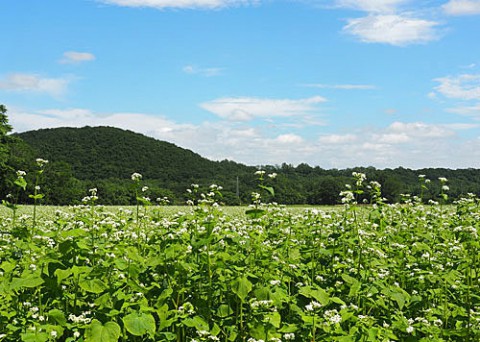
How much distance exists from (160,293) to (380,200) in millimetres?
5023

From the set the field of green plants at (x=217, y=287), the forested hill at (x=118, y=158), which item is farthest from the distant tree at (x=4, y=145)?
the field of green plants at (x=217, y=287)

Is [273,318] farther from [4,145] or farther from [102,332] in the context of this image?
[4,145]

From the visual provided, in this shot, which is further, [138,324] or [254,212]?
[254,212]

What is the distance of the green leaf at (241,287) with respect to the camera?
4.94 m

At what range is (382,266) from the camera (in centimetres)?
600

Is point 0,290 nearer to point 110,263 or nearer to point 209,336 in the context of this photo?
point 110,263

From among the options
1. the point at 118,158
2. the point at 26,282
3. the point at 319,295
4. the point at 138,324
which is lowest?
the point at 138,324

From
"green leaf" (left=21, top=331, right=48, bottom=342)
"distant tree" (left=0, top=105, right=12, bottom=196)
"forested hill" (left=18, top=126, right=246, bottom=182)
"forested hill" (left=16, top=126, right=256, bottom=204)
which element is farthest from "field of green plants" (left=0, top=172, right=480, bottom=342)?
"forested hill" (left=18, top=126, right=246, bottom=182)

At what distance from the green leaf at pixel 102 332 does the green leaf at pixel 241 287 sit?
127 cm

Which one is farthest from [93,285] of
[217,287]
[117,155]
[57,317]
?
[117,155]

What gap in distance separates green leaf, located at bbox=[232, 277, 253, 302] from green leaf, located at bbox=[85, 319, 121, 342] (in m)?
1.27

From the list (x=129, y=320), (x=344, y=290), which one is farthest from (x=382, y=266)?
(x=129, y=320)

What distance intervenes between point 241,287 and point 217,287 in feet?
2.32

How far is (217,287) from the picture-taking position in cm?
562
